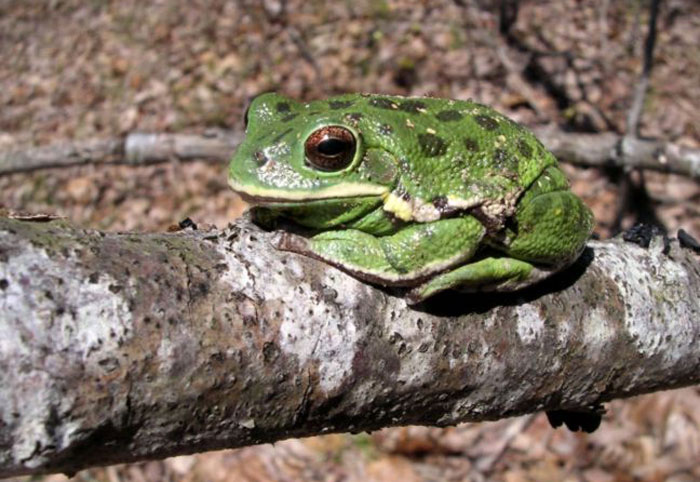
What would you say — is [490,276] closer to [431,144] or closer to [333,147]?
[431,144]

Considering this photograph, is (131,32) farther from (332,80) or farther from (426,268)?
(426,268)

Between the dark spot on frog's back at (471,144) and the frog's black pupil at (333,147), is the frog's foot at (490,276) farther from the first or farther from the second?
the frog's black pupil at (333,147)

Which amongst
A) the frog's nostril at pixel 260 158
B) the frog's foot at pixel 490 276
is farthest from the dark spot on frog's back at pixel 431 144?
the frog's nostril at pixel 260 158

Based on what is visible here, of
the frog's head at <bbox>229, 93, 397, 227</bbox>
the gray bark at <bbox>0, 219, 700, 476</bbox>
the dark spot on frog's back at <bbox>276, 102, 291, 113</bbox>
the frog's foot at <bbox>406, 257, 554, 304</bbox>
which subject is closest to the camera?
the gray bark at <bbox>0, 219, 700, 476</bbox>

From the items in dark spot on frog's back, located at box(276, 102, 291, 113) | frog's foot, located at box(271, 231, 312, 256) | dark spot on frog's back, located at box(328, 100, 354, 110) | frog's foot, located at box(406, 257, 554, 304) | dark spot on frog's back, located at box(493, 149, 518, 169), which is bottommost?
frog's foot, located at box(406, 257, 554, 304)

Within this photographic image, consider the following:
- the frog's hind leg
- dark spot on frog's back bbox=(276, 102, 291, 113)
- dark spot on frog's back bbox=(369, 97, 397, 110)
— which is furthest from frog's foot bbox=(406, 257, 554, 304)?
dark spot on frog's back bbox=(276, 102, 291, 113)

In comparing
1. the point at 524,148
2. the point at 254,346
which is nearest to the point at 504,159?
the point at 524,148

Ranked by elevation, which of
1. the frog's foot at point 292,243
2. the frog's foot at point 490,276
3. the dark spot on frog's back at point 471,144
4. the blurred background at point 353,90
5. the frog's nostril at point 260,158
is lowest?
the blurred background at point 353,90

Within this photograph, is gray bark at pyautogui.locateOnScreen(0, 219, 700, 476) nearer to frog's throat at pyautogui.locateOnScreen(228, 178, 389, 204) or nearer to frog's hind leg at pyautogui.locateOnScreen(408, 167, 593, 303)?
frog's hind leg at pyautogui.locateOnScreen(408, 167, 593, 303)
